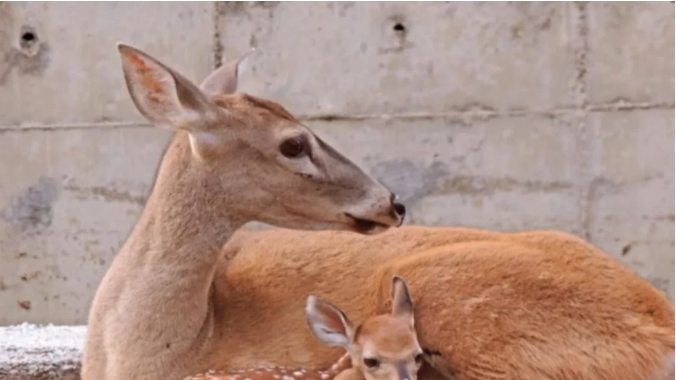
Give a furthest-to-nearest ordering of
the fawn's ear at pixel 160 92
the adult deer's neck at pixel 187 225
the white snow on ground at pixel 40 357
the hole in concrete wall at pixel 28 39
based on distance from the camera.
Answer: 1. the hole in concrete wall at pixel 28 39
2. the white snow on ground at pixel 40 357
3. the adult deer's neck at pixel 187 225
4. the fawn's ear at pixel 160 92

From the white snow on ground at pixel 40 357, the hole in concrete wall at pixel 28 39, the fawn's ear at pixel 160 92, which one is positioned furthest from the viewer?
the hole in concrete wall at pixel 28 39

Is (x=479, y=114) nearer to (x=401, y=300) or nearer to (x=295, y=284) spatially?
(x=295, y=284)

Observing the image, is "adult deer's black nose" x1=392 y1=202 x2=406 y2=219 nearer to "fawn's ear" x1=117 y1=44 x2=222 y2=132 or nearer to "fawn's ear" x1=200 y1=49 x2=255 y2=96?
"fawn's ear" x1=117 y1=44 x2=222 y2=132

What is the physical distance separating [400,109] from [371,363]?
180cm

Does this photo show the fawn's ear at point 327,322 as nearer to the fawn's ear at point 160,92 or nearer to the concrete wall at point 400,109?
the fawn's ear at point 160,92

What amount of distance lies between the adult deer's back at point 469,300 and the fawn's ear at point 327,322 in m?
0.11

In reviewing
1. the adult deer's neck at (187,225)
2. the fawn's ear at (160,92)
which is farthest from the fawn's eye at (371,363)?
the fawn's ear at (160,92)

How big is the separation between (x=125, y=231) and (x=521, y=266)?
204 cm

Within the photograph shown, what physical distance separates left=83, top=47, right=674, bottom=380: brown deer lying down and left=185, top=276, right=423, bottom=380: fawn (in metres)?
0.06

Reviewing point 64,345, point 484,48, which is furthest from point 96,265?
point 484,48

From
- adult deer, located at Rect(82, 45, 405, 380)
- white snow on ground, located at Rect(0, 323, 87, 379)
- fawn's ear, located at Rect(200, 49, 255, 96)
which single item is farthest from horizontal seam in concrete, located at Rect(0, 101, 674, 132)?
adult deer, located at Rect(82, 45, 405, 380)

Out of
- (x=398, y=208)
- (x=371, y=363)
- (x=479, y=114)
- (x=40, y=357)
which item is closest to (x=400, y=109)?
(x=479, y=114)

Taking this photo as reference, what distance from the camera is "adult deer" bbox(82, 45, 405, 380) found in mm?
2010

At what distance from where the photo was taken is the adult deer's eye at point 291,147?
2.04 meters
